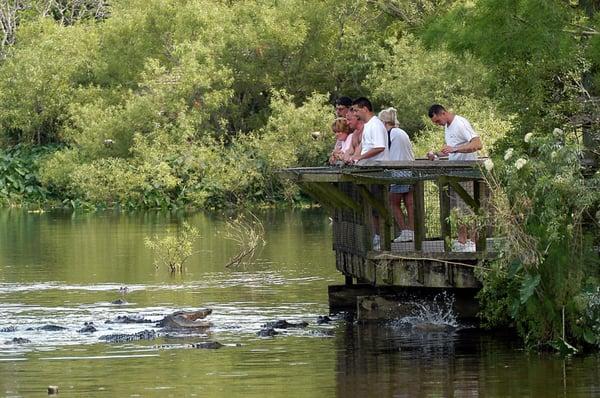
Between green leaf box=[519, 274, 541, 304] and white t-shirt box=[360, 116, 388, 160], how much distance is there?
11.1ft

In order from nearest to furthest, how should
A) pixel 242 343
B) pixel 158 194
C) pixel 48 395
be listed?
pixel 48 395, pixel 242 343, pixel 158 194

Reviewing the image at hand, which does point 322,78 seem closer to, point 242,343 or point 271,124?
point 271,124

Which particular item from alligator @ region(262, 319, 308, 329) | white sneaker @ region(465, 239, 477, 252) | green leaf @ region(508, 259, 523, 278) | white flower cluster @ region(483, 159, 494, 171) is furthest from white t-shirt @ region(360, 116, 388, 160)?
green leaf @ region(508, 259, 523, 278)

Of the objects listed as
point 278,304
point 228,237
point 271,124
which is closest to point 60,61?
point 271,124

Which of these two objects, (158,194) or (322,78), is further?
(322,78)

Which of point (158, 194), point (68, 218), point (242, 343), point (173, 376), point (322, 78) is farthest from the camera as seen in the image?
point (322, 78)

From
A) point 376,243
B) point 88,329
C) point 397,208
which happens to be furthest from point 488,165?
point 88,329

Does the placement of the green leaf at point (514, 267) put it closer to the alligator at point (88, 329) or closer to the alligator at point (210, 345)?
the alligator at point (210, 345)

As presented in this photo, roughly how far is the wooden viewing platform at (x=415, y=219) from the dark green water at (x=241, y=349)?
703 millimetres

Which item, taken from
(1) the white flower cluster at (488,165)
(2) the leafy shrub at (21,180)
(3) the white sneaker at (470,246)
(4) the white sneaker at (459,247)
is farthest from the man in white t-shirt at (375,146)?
(2) the leafy shrub at (21,180)

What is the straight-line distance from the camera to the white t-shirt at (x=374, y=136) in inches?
739

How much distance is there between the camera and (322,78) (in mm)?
60125

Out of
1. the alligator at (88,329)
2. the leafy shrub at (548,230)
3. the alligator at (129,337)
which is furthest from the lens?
the alligator at (88,329)

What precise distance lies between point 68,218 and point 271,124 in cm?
995
